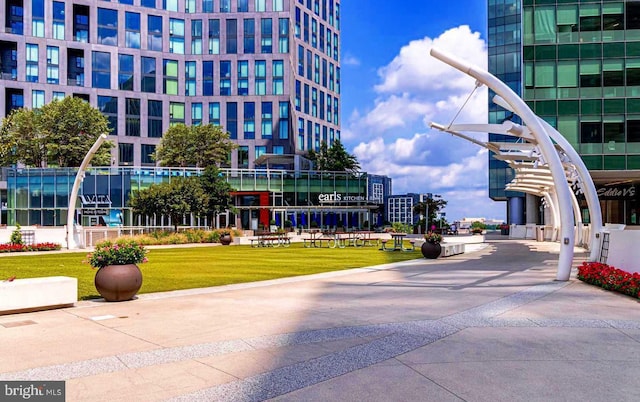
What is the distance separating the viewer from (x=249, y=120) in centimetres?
8256

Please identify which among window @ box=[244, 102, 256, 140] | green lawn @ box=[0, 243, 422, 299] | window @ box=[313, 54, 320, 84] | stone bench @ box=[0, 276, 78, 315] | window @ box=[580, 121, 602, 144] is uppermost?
window @ box=[313, 54, 320, 84]

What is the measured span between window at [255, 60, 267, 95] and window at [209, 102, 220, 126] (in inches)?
248

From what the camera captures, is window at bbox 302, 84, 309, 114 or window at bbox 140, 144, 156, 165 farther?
window at bbox 302, 84, 309, 114

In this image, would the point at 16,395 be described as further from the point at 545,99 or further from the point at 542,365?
the point at 545,99

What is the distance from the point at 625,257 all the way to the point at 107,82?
7625cm

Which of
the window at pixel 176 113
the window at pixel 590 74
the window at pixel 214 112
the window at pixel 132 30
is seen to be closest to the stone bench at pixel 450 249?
the window at pixel 590 74

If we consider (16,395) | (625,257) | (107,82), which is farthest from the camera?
(107,82)

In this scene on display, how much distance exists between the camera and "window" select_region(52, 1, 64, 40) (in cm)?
7606

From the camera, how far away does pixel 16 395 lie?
585 cm

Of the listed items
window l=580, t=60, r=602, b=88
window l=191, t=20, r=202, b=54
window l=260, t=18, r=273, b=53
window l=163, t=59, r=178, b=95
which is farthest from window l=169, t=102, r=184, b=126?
window l=580, t=60, r=602, b=88

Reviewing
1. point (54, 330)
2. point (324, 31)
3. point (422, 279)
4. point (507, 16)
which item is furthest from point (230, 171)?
point (54, 330)

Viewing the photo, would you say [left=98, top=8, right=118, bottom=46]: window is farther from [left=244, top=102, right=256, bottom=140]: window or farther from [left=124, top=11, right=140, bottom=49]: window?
[left=244, top=102, right=256, bottom=140]: window

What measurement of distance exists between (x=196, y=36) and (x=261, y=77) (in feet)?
39.1

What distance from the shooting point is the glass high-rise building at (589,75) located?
33125 millimetres
